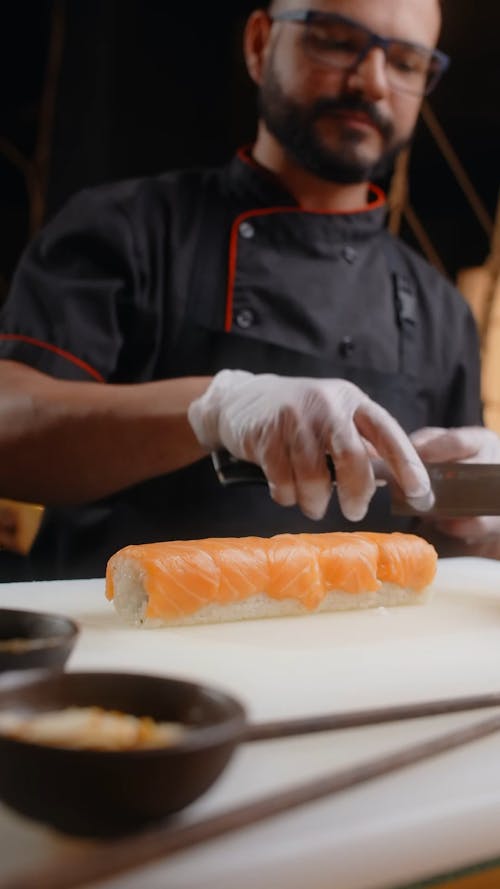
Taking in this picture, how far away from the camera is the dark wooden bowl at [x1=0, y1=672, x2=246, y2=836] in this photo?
56 centimetres

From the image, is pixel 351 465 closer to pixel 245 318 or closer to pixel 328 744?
pixel 328 744

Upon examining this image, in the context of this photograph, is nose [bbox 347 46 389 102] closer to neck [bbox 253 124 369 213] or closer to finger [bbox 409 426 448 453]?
neck [bbox 253 124 369 213]

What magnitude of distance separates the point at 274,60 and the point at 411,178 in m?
0.60

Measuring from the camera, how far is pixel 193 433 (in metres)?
1.61

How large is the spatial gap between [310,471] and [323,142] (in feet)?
3.66

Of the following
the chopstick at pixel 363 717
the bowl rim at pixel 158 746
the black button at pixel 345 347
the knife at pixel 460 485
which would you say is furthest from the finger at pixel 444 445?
the bowl rim at pixel 158 746

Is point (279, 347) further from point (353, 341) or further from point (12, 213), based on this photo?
point (12, 213)

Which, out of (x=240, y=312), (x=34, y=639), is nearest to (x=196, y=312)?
(x=240, y=312)

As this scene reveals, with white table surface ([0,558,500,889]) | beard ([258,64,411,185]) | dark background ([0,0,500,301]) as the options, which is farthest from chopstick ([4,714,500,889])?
dark background ([0,0,500,301])

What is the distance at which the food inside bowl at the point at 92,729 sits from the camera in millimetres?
617

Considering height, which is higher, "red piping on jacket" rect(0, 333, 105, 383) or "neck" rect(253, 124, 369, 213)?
"neck" rect(253, 124, 369, 213)

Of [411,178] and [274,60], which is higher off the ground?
[274,60]

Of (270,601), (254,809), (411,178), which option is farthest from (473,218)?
(254,809)

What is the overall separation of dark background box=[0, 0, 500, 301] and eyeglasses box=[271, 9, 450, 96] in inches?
15.4
